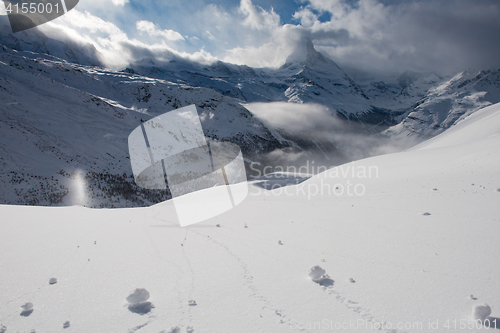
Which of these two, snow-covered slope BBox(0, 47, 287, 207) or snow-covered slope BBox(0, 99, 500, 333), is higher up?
snow-covered slope BBox(0, 47, 287, 207)

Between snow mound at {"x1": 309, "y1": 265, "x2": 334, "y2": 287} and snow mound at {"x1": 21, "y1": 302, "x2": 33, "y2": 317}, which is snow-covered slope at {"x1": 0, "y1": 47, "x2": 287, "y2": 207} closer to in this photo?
snow mound at {"x1": 21, "y1": 302, "x2": 33, "y2": 317}

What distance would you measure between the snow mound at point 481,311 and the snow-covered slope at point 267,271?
1.7 inches

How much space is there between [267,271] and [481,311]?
1487mm

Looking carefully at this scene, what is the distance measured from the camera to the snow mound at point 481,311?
1389mm

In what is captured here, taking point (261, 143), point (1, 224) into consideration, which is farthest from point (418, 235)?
point (261, 143)

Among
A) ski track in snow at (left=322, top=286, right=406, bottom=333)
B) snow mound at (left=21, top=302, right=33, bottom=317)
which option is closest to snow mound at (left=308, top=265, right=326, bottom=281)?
ski track in snow at (left=322, top=286, right=406, bottom=333)

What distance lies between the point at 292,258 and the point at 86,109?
159ft

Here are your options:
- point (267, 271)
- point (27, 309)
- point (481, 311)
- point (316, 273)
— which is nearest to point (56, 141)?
point (27, 309)

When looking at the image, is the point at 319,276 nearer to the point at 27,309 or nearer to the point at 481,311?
the point at 481,311

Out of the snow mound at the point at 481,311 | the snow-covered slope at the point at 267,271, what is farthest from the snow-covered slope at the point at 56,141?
the snow mound at the point at 481,311

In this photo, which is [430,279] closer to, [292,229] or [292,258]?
[292,258]

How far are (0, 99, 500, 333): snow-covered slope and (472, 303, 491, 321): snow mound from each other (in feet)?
0.14

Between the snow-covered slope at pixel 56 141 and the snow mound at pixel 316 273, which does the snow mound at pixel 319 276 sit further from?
the snow-covered slope at pixel 56 141

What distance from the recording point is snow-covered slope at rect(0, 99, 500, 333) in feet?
5.16
